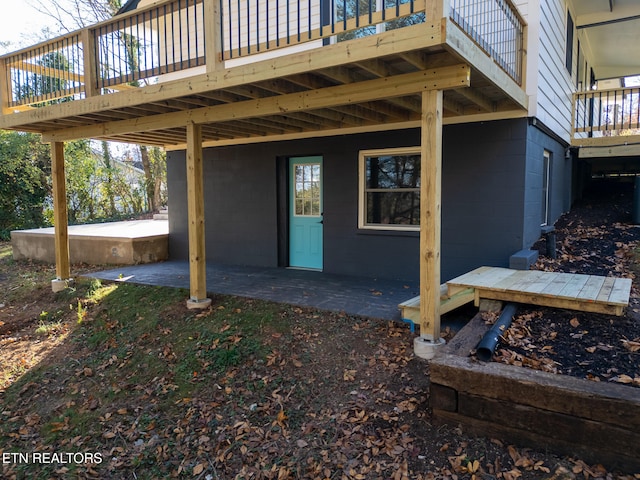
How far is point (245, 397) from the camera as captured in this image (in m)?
4.01

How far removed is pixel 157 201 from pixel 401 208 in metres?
14.7

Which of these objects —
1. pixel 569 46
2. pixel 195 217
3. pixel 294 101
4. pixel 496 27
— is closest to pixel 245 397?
pixel 195 217

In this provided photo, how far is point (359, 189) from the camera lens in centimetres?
708

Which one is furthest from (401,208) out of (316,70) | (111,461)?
(111,461)

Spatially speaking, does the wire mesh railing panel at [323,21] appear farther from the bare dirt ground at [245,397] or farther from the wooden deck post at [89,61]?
the bare dirt ground at [245,397]

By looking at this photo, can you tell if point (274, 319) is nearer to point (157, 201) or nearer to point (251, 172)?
point (251, 172)

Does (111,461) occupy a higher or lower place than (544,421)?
lower

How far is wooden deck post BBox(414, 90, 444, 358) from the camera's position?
390cm

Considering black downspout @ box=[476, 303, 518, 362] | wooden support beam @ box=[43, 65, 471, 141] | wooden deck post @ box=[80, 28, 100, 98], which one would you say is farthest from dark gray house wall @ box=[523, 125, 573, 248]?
wooden deck post @ box=[80, 28, 100, 98]

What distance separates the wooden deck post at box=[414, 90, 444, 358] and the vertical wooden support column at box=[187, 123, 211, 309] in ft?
9.96

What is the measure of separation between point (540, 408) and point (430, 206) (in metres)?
1.82

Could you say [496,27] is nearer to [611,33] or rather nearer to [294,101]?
[294,101]

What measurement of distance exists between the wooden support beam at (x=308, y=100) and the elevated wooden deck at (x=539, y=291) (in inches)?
80.2

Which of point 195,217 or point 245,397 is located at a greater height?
point 195,217
